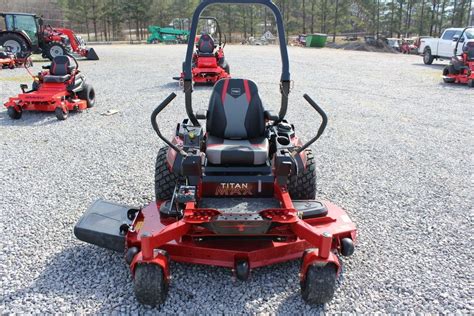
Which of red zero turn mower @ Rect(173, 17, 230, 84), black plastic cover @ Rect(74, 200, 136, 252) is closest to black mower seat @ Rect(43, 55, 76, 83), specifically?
red zero turn mower @ Rect(173, 17, 230, 84)

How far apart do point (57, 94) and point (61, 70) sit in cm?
71

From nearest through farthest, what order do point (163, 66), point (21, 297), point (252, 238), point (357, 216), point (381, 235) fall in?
point (21, 297), point (252, 238), point (381, 235), point (357, 216), point (163, 66)

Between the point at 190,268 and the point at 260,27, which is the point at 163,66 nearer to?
the point at 190,268

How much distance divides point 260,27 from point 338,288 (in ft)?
170

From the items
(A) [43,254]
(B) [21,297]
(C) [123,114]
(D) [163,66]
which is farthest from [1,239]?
(D) [163,66]

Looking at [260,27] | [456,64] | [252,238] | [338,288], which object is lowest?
[338,288]

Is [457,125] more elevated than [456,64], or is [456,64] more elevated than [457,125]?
[456,64]

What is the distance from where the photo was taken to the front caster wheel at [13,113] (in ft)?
24.2

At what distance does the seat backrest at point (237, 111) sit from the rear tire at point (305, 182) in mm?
509

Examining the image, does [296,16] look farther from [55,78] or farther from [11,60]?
[55,78]

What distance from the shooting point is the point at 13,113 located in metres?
7.41

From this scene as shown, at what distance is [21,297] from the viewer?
270 cm

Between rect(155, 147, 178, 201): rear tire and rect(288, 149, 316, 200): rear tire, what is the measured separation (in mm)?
1027

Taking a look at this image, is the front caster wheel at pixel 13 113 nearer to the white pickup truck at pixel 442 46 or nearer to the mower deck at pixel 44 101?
the mower deck at pixel 44 101
